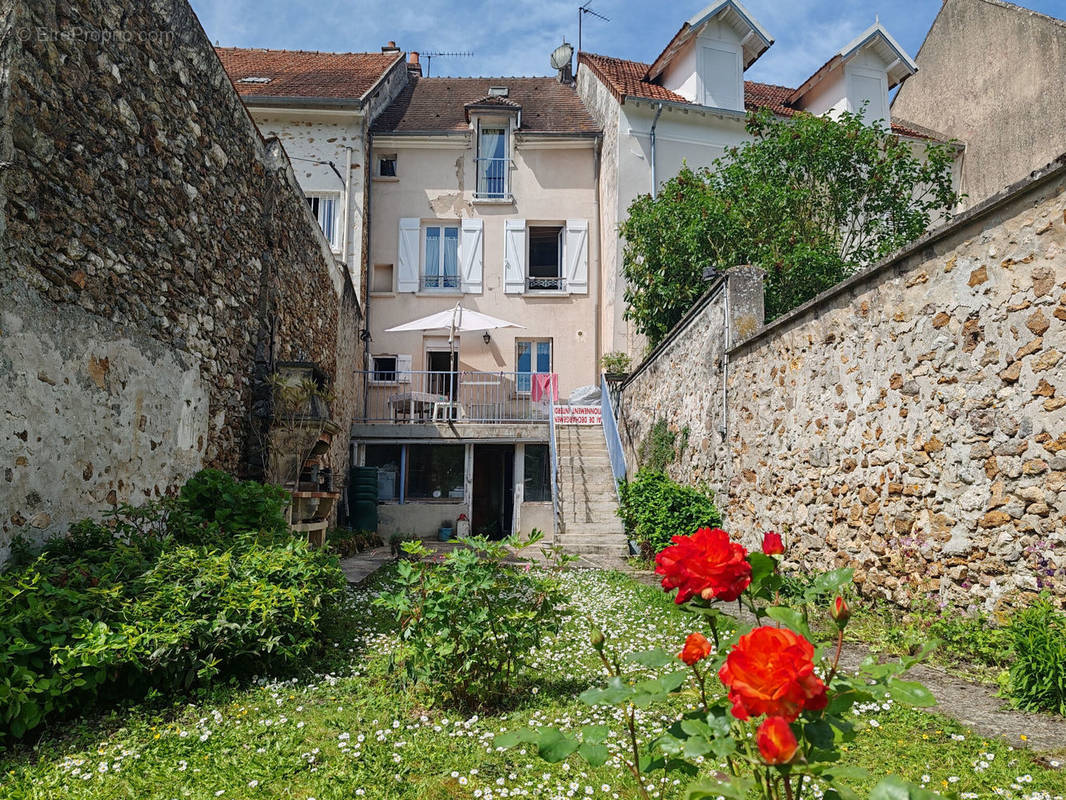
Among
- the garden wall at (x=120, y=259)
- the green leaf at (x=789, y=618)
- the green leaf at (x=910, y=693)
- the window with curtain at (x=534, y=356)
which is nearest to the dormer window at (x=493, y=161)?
the window with curtain at (x=534, y=356)

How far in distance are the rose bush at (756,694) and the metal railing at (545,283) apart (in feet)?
48.7

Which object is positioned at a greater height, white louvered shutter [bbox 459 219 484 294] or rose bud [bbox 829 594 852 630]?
white louvered shutter [bbox 459 219 484 294]

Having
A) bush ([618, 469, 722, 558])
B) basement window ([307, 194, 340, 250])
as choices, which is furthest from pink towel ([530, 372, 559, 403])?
bush ([618, 469, 722, 558])

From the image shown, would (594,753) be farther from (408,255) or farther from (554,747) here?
(408,255)

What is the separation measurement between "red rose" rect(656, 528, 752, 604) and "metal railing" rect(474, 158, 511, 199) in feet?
52.0

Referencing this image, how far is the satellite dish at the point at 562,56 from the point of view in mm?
19548

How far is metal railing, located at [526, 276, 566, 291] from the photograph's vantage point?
1611 cm

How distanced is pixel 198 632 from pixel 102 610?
41 centimetres

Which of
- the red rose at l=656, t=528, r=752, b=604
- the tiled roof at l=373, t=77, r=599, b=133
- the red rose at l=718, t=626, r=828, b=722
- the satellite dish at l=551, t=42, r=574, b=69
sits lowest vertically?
the red rose at l=718, t=626, r=828, b=722

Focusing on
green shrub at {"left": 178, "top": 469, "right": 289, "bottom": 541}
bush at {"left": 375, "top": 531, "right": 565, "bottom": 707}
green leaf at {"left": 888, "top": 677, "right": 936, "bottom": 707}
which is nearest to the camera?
green leaf at {"left": 888, "top": 677, "right": 936, "bottom": 707}

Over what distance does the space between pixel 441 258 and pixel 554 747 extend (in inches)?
613

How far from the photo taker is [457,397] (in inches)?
591

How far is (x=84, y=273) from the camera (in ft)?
13.7

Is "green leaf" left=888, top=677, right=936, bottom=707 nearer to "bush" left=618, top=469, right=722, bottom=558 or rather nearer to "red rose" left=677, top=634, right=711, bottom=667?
"red rose" left=677, top=634, right=711, bottom=667
